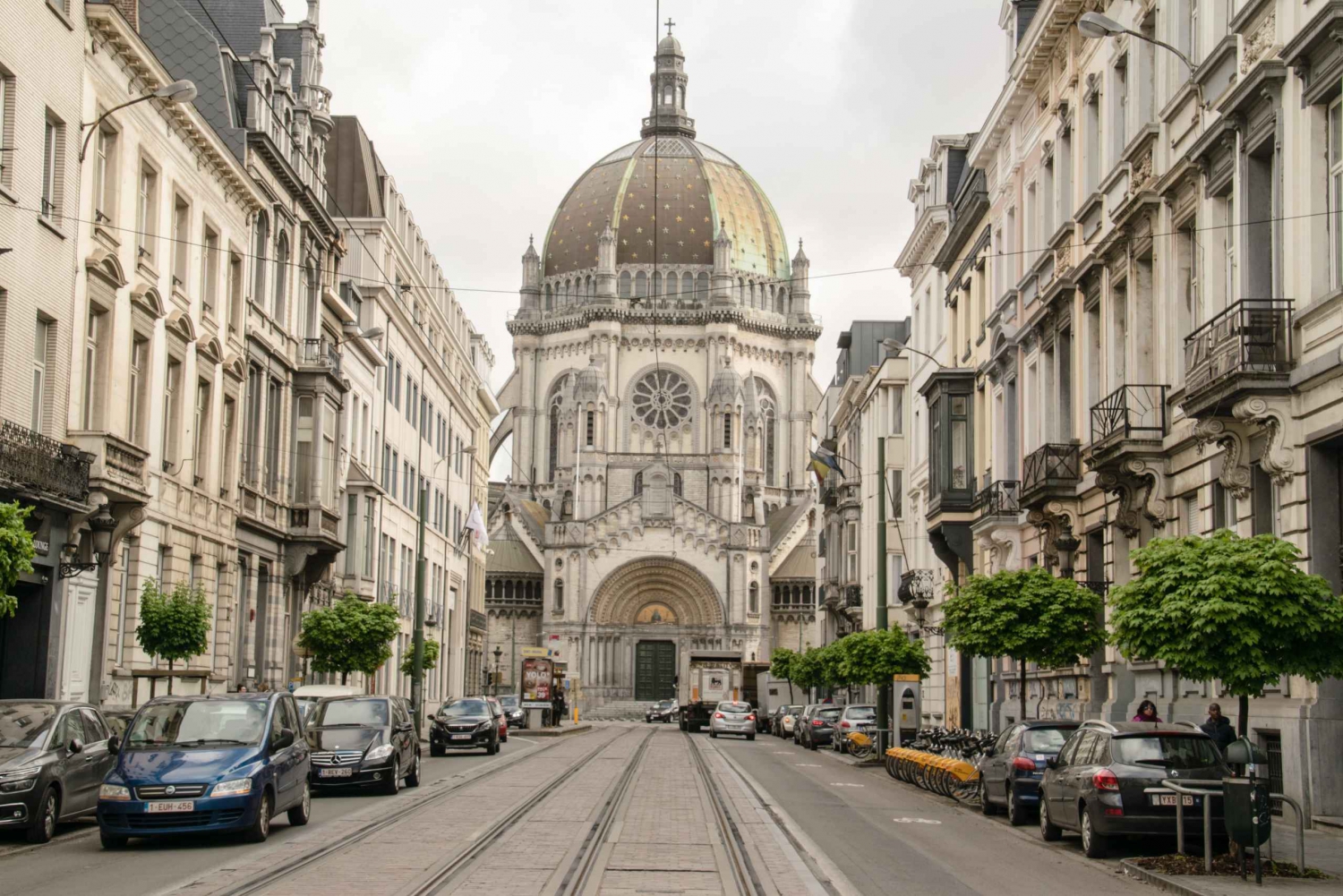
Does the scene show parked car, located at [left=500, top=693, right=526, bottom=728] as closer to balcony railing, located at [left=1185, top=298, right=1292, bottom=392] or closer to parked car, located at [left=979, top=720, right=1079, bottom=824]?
parked car, located at [left=979, top=720, right=1079, bottom=824]

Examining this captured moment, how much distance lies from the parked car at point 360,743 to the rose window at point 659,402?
9808 centimetres

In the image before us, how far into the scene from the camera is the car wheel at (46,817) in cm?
1745

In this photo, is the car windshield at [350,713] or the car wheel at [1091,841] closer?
the car wheel at [1091,841]

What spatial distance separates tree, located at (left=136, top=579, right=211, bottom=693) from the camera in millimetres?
29406

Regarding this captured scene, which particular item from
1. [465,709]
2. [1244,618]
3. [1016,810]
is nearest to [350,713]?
[1016,810]

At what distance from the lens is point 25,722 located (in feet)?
59.6

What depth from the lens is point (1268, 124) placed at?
68.0 ft

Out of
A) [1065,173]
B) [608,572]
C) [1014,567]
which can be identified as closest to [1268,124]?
[1065,173]

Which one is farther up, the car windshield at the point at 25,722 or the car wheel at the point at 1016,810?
the car windshield at the point at 25,722

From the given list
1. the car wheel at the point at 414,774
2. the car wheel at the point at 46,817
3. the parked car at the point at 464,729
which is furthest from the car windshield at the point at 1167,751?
the parked car at the point at 464,729

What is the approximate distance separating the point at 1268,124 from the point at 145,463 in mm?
18800

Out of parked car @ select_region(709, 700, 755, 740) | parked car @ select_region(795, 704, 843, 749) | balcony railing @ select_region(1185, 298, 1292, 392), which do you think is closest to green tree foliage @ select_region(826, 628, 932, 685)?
parked car @ select_region(795, 704, 843, 749)

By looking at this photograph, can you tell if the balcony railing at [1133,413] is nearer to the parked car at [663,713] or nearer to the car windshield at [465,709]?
the car windshield at [465,709]

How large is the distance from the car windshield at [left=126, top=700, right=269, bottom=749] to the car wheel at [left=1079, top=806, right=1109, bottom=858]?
855cm
